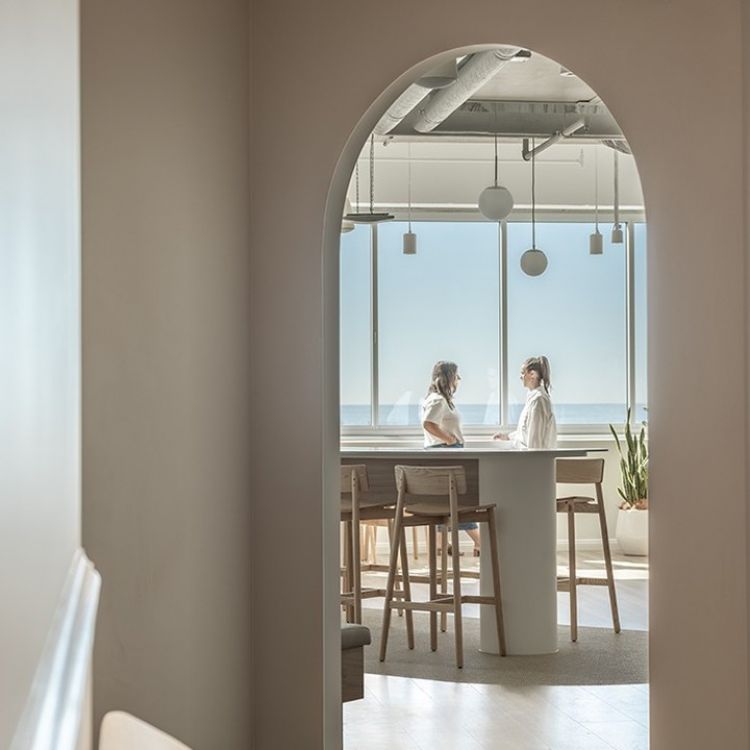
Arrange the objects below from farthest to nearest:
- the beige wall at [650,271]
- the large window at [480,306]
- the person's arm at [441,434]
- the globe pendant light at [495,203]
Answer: the large window at [480,306], the person's arm at [441,434], the globe pendant light at [495,203], the beige wall at [650,271]

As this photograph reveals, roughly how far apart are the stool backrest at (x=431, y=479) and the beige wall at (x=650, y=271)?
2.19 meters

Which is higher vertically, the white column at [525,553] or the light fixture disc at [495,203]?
the light fixture disc at [495,203]

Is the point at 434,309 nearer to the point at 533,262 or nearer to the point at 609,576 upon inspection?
the point at 533,262

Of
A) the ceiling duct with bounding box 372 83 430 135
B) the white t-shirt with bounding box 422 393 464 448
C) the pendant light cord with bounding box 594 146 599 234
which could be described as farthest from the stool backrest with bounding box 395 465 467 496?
the pendant light cord with bounding box 594 146 599 234

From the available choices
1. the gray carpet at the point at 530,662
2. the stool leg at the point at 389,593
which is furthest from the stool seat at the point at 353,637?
the stool leg at the point at 389,593

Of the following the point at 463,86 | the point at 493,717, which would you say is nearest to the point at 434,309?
the point at 463,86

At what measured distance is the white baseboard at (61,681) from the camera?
2.38 feet

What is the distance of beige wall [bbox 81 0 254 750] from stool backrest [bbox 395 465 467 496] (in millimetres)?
2387

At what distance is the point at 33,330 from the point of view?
3.17ft

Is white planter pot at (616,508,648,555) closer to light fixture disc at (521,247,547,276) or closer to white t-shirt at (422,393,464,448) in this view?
white t-shirt at (422,393,464,448)

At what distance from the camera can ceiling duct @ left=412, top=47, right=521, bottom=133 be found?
6312 millimetres

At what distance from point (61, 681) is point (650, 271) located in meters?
3.32

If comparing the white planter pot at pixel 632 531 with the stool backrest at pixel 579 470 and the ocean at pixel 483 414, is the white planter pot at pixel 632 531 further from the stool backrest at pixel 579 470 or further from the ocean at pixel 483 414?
the stool backrest at pixel 579 470

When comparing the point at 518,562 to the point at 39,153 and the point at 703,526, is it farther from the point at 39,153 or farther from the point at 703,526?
the point at 39,153
